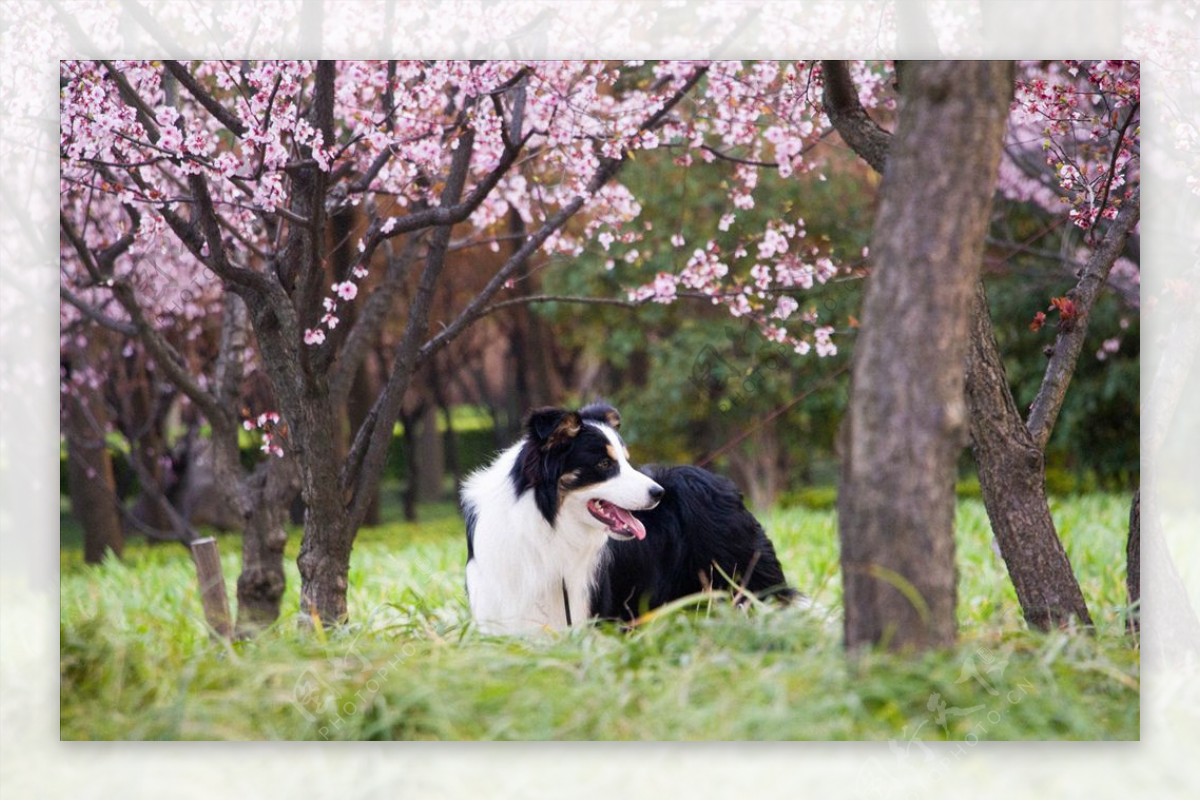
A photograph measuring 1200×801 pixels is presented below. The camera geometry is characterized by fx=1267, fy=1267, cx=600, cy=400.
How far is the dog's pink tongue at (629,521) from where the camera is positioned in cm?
355

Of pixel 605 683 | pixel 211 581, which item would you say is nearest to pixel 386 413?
pixel 211 581

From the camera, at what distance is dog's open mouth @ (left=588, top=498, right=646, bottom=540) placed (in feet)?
11.6

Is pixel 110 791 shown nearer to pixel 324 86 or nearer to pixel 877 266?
pixel 324 86

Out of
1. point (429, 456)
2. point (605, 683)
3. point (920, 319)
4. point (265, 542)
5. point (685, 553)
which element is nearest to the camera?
point (920, 319)

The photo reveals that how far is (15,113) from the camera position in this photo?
3760 mm

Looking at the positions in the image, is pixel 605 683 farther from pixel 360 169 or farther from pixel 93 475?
pixel 93 475

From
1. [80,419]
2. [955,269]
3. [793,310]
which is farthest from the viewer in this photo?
[80,419]

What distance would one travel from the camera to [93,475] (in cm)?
551

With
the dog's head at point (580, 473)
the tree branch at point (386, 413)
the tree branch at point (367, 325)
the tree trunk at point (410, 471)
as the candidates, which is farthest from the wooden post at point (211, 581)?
the tree trunk at point (410, 471)

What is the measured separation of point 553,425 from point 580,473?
154mm

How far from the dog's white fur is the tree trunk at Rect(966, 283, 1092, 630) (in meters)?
0.92

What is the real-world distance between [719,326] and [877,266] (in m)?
3.56

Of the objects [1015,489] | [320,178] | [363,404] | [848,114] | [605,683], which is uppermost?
[848,114]

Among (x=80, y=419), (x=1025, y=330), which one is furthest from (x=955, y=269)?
(x=80, y=419)
